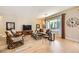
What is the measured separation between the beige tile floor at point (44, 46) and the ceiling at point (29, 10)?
2.05 ft

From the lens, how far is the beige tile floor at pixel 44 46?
2.51m

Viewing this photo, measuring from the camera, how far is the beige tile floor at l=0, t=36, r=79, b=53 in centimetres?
251

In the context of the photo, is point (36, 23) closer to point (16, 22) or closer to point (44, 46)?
point (16, 22)

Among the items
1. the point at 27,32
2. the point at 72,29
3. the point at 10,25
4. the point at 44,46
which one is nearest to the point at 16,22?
the point at 10,25

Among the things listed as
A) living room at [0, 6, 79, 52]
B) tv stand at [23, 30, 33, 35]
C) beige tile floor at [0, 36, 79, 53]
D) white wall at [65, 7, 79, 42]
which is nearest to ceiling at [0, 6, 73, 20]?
living room at [0, 6, 79, 52]

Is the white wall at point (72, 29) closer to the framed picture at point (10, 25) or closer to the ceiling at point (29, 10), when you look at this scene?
the ceiling at point (29, 10)

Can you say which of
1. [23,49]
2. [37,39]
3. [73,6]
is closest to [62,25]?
[73,6]

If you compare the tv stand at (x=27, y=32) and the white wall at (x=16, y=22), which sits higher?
the white wall at (x=16, y=22)

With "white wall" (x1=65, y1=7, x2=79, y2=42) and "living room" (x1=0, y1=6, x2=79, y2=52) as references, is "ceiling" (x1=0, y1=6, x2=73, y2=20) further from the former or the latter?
"white wall" (x1=65, y1=7, x2=79, y2=42)

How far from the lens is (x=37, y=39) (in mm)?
2717

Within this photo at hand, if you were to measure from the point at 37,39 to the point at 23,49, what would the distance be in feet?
1.54

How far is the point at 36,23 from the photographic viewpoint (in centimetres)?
268

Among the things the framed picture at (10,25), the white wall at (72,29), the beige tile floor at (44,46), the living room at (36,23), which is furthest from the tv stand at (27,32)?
the white wall at (72,29)
